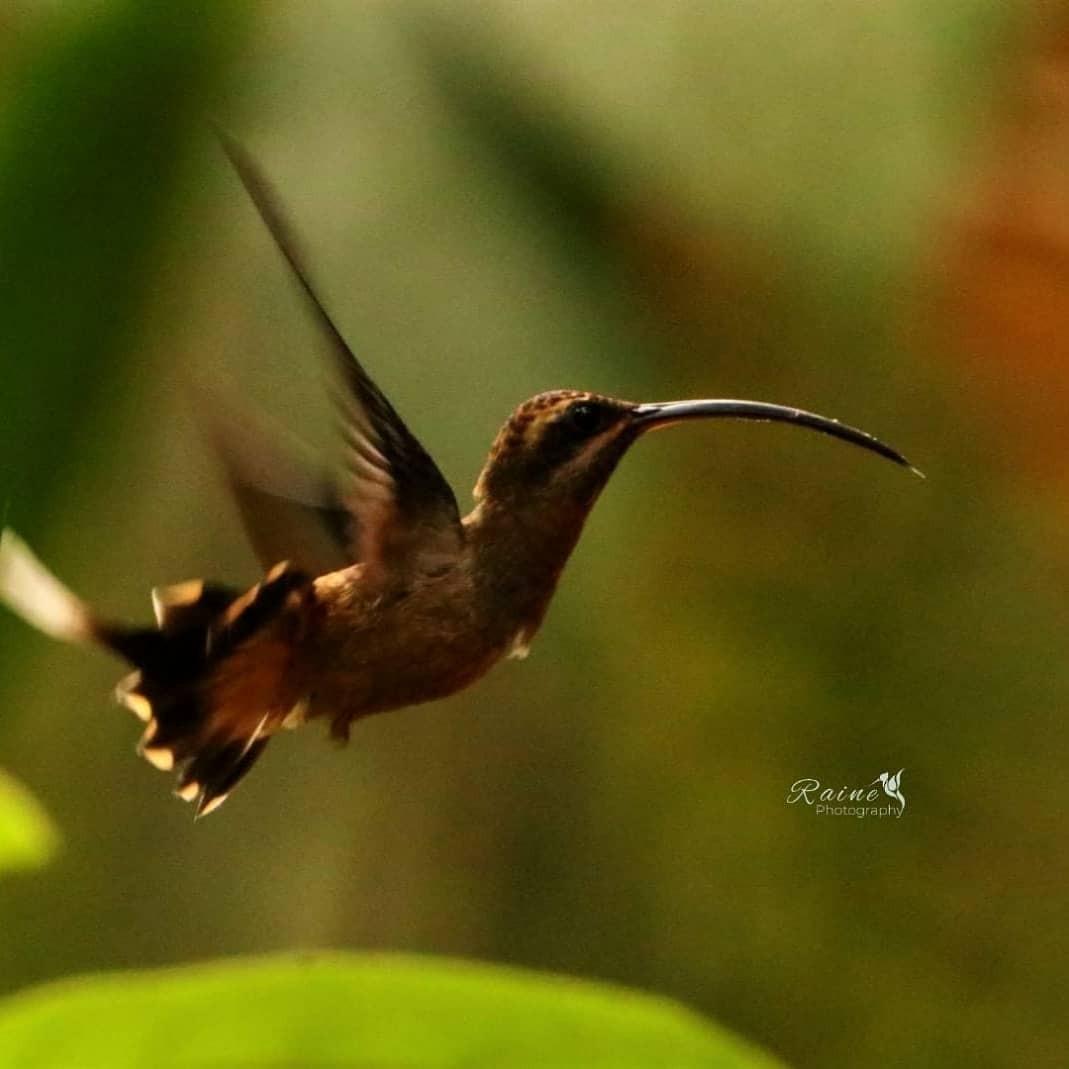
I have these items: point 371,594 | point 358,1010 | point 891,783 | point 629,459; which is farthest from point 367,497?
point 891,783

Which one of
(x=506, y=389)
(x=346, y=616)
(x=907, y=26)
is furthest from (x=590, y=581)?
(x=346, y=616)

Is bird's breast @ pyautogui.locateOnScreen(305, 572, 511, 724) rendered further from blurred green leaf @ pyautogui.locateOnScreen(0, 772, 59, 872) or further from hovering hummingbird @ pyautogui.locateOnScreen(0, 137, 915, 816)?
blurred green leaf @ pyautogui.locateOnScreen(0, 772, 59, 872)

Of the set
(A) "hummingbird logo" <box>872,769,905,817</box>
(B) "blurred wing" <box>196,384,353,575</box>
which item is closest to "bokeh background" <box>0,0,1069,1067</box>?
(A) "hummingbird logo" <box>872,769,905,817</box>

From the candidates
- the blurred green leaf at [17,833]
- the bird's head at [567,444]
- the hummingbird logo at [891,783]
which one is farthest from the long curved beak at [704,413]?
the hummingbird logo at [891,783]

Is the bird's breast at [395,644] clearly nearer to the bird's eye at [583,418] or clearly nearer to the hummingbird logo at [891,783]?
the bird's eye at [583,418]

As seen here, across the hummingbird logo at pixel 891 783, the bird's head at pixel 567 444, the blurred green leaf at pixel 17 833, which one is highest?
the bird's head at pixel 567 444

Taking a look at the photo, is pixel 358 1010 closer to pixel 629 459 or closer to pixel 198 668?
pixel 198 668
